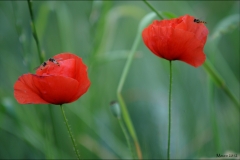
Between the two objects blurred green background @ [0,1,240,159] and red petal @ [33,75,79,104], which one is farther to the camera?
blurred green background @ [0,1,240,159]

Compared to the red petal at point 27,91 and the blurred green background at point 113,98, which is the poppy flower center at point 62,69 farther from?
the blurred green background at point 113,98

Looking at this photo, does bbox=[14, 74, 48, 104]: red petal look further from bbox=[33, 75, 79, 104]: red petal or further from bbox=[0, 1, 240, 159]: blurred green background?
bbox=[0, 1, 240, 159]: blurred green background

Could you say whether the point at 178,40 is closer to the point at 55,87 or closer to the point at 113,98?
the point at 55,87

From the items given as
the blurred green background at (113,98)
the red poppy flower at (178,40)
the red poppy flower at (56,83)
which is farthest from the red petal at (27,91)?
the blurred green background at (113,98)

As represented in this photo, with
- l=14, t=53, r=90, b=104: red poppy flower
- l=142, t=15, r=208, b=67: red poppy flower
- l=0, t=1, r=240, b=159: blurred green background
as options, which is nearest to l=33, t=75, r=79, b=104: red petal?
l=14, t=53, r=90, b=104: red poppy flower

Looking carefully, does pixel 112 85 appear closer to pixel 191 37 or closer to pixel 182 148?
pixel 182 148

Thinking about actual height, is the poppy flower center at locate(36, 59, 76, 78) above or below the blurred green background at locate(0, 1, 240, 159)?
above
